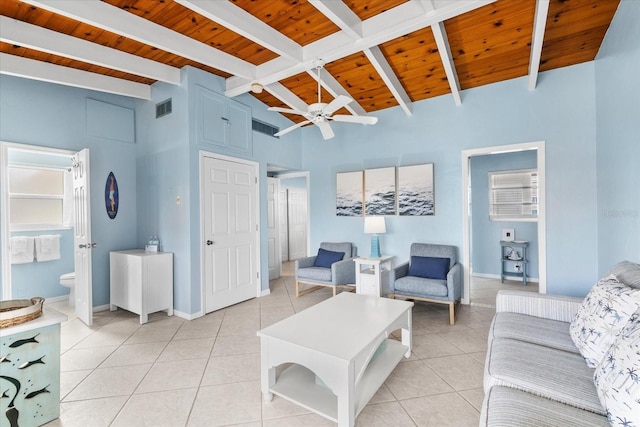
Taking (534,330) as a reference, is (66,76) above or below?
above

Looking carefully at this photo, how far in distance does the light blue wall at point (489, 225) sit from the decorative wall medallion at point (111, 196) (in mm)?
5719

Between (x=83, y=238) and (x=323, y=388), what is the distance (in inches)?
125

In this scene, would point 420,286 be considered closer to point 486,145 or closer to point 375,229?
point 375,229

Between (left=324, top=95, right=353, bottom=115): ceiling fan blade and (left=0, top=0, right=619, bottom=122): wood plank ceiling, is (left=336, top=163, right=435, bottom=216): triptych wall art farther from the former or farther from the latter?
(left=324, top=95, right=353, bottom=115): ceiling fan blade

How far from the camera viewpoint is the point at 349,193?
485 centimetres

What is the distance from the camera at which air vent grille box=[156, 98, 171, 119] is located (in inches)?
149

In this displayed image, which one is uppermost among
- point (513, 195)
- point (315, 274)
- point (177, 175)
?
point (177, 175)

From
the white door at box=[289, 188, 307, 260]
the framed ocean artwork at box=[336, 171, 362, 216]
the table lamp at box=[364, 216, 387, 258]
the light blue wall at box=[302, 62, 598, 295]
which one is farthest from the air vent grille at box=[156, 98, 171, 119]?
the white door at box=[289, 188, 307, 260]

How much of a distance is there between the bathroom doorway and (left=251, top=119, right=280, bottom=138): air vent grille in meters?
2.07

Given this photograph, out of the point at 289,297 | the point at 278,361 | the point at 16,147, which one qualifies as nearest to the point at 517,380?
the point at 278,361

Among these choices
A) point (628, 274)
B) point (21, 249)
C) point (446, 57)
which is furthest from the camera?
point (21, 249)

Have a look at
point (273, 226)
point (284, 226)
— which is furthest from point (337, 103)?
point (284, 226)

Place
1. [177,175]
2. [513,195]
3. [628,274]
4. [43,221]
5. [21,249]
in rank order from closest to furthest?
[628,274]
[177,175]
[21,249]
[43,221]
[513,195]

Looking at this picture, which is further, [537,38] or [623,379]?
[537,38]
